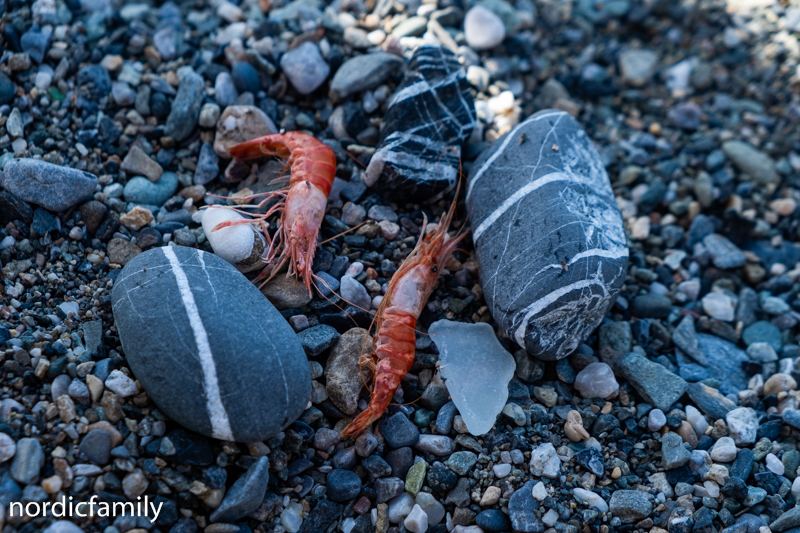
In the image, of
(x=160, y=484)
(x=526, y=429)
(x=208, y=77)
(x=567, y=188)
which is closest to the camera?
(x=160, y=484)

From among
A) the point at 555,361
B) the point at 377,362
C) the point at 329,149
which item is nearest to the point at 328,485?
the point at 377,362

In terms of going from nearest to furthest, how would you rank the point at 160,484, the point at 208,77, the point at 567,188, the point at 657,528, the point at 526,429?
the point at 160,484 → the point at 657,528 → the point at 526,429 → the point at 567,188 → the point at 208,77

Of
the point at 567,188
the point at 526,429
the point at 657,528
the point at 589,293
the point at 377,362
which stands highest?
the point at 567,188

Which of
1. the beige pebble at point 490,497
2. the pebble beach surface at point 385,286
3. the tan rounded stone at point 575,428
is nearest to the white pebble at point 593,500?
the pebble beach surface at point 385,286

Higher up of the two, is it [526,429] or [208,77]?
[208,77]

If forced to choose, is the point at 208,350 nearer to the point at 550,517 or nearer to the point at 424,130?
the point at 550,517

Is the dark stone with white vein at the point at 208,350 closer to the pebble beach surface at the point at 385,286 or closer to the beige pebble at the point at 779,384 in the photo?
the pebble beach surface at the point at 385,286

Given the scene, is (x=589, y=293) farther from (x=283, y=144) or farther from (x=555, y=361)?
(x=283, y=144)

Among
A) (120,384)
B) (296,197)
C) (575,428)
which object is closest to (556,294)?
(575,428)
